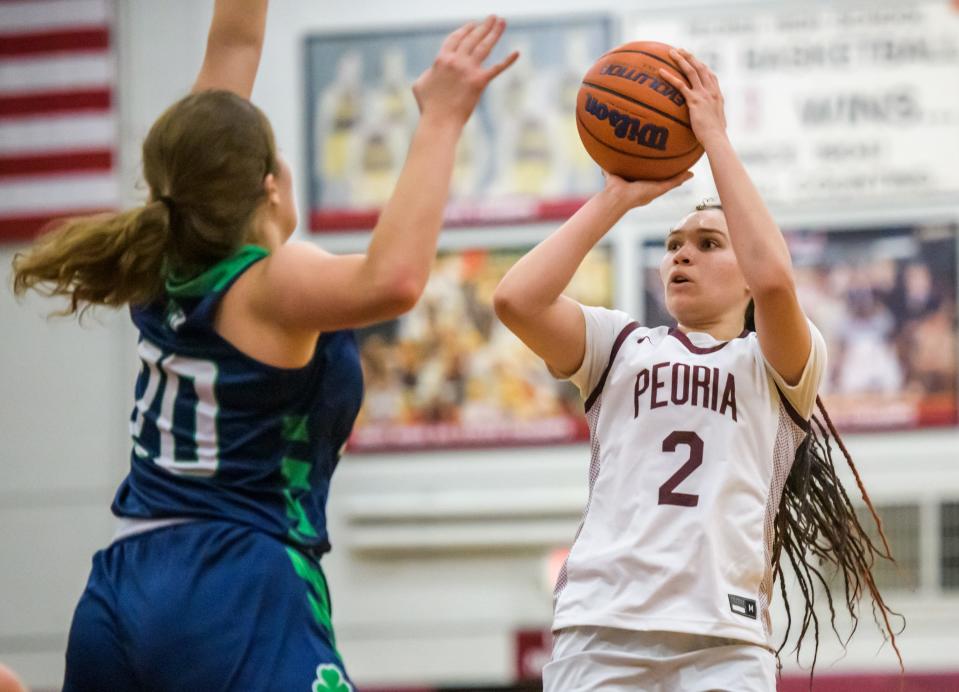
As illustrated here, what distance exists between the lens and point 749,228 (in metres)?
2.57

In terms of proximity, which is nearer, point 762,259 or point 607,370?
point 762,259

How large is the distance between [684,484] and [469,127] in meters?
4.67

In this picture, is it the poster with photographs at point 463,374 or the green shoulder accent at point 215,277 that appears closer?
the green shoulder accent at point 215,277

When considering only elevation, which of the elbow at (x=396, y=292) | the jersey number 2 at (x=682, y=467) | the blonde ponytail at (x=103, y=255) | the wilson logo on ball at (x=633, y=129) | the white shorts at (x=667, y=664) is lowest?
the white shorts at (x=667, y=664)

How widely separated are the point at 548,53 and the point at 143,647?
541 cm

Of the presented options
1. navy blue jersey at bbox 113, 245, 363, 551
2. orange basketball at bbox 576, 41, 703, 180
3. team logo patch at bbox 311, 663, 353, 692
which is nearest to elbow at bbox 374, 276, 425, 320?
navy blue jersey at bbox 113, 245, 363, 551

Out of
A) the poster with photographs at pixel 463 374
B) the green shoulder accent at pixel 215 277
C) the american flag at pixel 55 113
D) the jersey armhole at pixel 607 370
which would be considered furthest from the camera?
the american flag at pixel 55 113

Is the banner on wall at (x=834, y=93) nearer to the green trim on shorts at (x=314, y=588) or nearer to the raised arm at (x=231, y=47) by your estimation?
the raised arm at (x=231, y=47)

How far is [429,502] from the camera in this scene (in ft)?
22.7

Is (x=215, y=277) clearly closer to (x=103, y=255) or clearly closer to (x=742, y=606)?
(x=103, y=255)

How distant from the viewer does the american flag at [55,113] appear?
290 inches

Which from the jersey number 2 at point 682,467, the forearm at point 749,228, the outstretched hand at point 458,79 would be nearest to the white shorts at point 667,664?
the jersey number 2 at point 682,467

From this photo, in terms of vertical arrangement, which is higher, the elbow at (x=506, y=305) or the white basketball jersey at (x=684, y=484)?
the elbow at (x=506, y=305)

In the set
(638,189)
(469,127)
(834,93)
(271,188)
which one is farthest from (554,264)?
(834,93)
